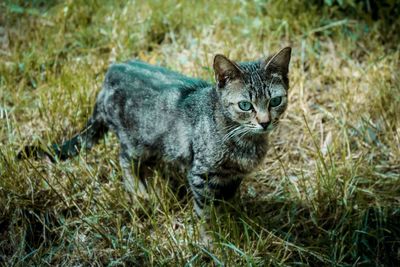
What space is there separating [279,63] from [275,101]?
21cm

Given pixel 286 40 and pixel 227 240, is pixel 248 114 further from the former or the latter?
pixel 286 40

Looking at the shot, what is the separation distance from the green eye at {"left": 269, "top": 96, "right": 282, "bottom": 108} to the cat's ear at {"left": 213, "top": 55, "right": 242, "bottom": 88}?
8.7 inches

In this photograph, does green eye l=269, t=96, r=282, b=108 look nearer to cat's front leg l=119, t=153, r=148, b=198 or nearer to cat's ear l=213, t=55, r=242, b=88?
cat's ear l=213, t=55, r=242, b=88

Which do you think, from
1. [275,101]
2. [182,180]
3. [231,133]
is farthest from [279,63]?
[182,180]

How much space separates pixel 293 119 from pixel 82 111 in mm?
1545

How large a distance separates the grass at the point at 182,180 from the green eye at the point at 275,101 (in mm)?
565

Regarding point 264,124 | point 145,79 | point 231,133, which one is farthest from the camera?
point 145,79

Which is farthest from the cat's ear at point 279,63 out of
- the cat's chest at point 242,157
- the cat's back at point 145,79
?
the cat's back at point 145,79

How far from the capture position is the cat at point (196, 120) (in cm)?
282

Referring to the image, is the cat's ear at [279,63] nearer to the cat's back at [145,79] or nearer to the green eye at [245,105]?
the green eye at [245,105]

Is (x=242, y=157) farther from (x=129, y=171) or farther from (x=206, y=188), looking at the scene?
(x=129, y=171)

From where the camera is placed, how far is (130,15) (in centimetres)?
462

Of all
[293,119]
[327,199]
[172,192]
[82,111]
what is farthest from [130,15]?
[327,199]

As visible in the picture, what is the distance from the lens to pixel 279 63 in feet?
9.37
